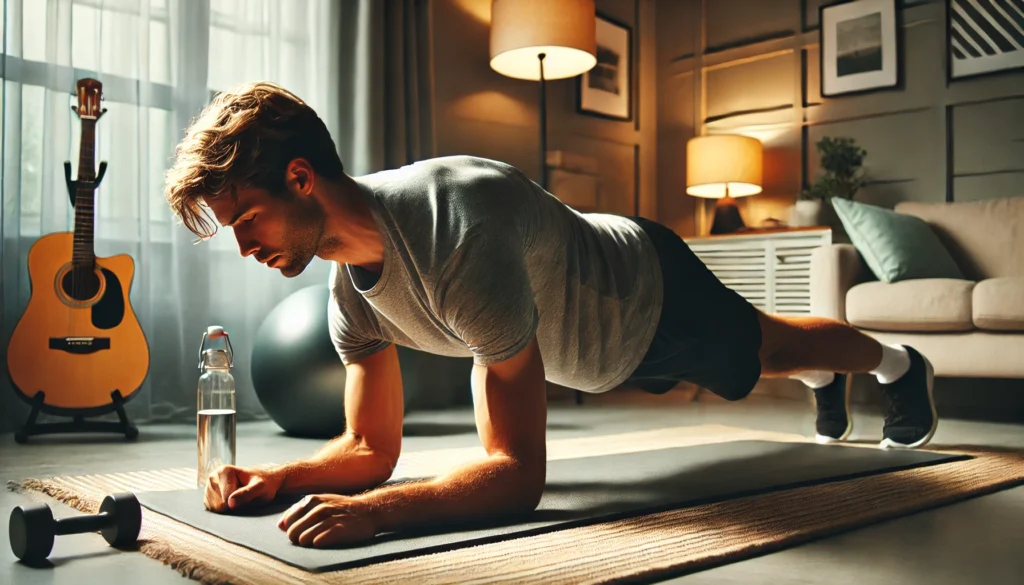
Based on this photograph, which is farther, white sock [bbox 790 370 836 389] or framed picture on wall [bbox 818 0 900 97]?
framed picture on wall [bbox 818 0 900 97]

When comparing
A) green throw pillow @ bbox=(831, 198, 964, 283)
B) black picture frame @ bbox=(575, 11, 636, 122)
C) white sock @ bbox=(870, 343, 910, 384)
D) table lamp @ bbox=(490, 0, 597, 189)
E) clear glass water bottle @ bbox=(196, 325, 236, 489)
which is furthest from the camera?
black picture frame @ bbox=(575, 11, 636, 122)

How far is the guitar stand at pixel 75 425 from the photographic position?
8.22ft

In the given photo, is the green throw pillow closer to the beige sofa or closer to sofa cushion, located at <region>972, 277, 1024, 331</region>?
the beige sofa

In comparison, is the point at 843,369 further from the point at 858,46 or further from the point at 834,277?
the point at 858,46

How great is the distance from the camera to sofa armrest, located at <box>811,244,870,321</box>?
325cm

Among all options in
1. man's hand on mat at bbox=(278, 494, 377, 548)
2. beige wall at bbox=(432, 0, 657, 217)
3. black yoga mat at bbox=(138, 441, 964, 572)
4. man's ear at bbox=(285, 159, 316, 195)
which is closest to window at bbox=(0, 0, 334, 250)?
beige wall at bbox=(432, 0, 657, 217)

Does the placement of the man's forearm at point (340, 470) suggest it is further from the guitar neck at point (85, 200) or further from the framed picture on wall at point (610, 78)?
the framed picture on wall at point (610, 78)

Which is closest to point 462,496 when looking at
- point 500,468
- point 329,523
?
point 500,468

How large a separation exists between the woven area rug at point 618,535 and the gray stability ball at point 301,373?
0.56 meters

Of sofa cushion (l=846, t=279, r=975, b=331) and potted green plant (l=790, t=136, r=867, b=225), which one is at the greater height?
potted green plant (l=790, t=136, r=867, b=225)

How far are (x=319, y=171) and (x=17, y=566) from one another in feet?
2.23

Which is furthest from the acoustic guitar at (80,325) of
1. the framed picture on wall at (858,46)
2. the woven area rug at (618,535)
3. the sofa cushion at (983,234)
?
the framed picture on wall at (858,46)

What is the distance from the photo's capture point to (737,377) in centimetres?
182

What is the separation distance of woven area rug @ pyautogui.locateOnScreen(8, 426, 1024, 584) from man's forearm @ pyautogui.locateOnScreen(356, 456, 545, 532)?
0.21ft
